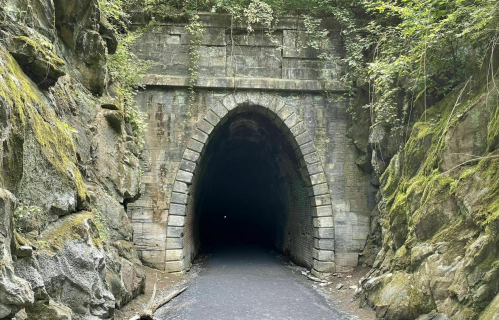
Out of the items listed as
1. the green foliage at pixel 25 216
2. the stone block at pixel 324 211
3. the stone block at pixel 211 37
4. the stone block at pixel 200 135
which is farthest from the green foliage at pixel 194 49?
the green foliage at pixel 25 216

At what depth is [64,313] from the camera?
323 centimetres

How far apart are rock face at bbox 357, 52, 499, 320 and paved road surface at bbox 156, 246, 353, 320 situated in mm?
1214

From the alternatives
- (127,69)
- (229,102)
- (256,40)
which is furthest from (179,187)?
(256,40)

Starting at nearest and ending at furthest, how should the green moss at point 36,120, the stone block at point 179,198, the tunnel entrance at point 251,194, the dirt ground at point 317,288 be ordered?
the green moss at point 36,120 < the dirt ground at point 317,288 < the stone block at point 179,198 < the tunnel entrance at point 251,194

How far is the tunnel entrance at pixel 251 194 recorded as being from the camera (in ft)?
35.7

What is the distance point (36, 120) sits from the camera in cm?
354

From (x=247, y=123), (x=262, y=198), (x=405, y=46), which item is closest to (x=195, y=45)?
(x=247, y=123)

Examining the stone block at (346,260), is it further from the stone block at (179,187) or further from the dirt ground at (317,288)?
the stone block at (179,187)

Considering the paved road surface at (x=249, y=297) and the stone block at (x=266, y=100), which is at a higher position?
the stone block at (x=266, y=100)

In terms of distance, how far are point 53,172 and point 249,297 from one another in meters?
4.84

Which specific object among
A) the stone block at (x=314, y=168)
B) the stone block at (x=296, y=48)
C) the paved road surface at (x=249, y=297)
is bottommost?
the paved road surface at (x=249, y=297)

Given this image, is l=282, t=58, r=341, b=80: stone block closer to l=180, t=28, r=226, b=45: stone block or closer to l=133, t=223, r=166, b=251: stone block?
l=180, t=28, r=226, b=45: stone block

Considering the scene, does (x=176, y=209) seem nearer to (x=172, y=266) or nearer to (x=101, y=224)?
(x=172, y=266)

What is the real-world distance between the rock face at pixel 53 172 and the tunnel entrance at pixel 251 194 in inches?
174
